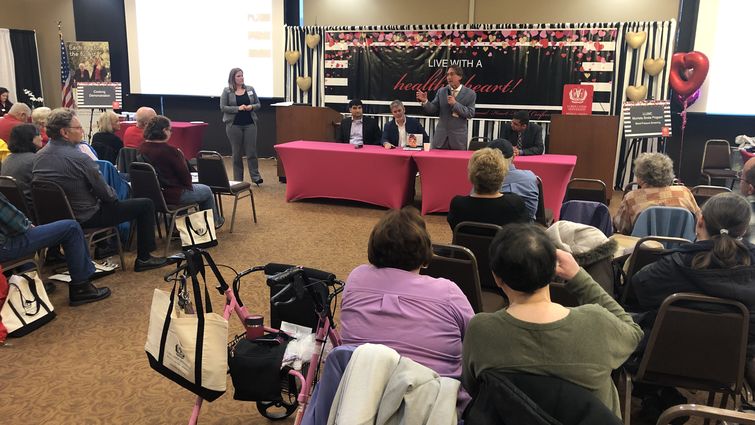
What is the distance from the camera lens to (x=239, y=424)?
2.38m

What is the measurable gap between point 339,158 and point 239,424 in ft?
12.9

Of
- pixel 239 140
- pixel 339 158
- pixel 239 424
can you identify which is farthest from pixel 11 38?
pixel 239 424

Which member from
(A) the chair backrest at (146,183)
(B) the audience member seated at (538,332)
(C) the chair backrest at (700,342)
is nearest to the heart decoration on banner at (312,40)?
(A) the chair backrest at (146,183)

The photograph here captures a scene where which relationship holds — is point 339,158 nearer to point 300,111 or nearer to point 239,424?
point 300,111

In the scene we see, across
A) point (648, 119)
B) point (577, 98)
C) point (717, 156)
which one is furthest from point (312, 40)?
point (717, 156)

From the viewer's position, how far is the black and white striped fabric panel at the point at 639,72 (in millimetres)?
7012

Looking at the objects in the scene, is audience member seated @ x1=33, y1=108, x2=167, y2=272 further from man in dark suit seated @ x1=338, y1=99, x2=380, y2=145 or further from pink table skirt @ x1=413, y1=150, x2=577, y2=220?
man in dark suit seated @ x1=338, y1=99, x2=380, y2=145

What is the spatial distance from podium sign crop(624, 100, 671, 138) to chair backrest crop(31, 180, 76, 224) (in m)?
5.92

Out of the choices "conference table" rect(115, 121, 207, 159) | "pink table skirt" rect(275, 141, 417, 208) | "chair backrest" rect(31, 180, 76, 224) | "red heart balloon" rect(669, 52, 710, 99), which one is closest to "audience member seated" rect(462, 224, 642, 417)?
"chair backrest" rect(31, 180, 76, 224)

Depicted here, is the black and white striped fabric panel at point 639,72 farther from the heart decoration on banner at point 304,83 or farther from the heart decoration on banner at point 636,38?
the heart decoration on banner at point 304,83

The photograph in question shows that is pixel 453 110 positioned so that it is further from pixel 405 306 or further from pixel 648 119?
pixel 405 306

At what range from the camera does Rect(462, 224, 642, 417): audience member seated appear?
1305mm

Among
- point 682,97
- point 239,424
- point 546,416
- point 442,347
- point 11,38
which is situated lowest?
point 239,424

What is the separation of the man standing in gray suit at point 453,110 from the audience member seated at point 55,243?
3.66 m
